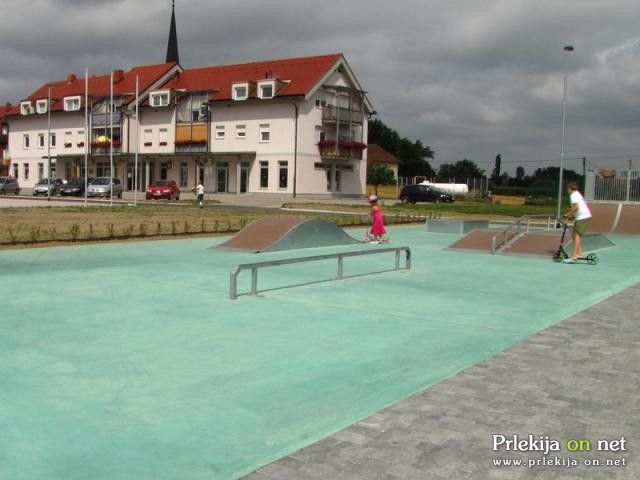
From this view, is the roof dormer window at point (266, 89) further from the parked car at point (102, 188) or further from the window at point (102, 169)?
the window at point (102, 169)

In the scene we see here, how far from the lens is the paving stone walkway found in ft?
12.6

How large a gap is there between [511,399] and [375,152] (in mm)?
90515

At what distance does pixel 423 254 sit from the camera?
1642 centimetres

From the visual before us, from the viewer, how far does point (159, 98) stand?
61.7 m

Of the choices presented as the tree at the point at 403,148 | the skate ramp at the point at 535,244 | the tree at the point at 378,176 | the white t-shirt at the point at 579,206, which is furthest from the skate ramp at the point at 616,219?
the tree at the point at 403,148

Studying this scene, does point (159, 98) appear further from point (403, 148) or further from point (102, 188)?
point (403, 148)

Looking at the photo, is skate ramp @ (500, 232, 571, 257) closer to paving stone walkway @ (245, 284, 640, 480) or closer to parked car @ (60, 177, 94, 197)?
paving stone walkway @ (245, 284, 640, 480)

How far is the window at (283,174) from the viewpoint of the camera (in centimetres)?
5466

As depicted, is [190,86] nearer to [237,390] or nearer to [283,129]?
[283,129]

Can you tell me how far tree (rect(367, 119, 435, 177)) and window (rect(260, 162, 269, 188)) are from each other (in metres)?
57.3

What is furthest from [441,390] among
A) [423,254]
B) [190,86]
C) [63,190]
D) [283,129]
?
[190,86]

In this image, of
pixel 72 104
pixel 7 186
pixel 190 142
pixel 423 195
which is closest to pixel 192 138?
pixel 190 142

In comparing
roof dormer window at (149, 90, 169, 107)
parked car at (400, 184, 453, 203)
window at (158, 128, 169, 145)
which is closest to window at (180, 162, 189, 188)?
window at (158, 128, 169, 145)

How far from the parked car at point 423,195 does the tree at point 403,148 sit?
56866 millimetres
